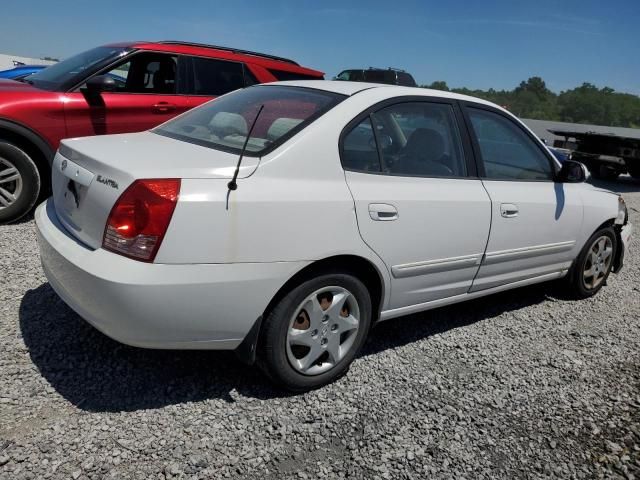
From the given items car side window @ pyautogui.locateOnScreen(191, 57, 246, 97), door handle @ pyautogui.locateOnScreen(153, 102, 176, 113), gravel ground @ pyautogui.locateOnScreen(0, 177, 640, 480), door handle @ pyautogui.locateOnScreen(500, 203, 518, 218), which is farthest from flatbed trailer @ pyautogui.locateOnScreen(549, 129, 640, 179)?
door handle @ pyautogui.locateOnScreen(153, 102, 176, 113)

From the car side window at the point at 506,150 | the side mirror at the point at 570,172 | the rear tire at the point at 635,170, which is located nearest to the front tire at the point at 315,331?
the car side window at the point at 506,150

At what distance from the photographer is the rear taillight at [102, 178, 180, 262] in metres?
2.15

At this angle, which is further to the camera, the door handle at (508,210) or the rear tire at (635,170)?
the rear tire at (635,170)

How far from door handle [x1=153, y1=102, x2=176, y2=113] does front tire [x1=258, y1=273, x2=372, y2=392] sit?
11.5 feet

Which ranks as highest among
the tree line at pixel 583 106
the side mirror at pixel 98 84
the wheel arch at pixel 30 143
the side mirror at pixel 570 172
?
the tree line at pixel 583 106

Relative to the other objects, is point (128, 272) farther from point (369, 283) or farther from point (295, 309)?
point (369, 283)

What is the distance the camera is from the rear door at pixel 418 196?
9.04 ft

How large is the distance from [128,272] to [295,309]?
80cm

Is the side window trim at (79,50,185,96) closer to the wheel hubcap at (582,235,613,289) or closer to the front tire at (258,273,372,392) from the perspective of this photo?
the front tire at (258,273,372,392)

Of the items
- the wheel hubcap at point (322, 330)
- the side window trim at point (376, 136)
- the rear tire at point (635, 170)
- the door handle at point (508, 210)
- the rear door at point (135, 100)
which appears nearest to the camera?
the wheel hubcap at point (322, 330)

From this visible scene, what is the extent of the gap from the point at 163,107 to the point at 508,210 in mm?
3618

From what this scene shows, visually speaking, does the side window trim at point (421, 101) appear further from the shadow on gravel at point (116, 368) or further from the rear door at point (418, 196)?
the shadow on gravel at point (116, 368)

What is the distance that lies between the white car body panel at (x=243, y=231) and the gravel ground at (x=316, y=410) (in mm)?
390

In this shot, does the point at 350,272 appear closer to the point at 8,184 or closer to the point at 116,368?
the point at 116,368
